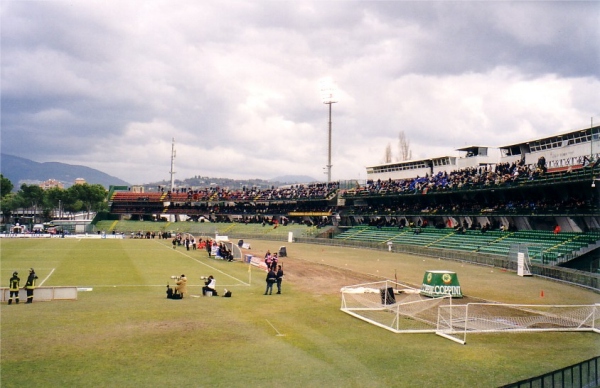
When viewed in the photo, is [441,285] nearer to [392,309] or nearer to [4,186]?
[392,309]

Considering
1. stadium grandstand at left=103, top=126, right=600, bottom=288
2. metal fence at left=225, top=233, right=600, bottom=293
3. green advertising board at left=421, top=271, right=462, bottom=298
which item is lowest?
metal fence at left=225, top=233, right=600, bottom=293

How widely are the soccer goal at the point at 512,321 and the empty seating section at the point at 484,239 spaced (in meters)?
21.4

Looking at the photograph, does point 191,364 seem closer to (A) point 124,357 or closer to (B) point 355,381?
(A) point 124,357

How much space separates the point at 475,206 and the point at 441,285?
1581 inches

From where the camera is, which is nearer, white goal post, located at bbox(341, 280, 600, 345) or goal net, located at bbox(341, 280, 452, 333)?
white goal post, located at bbox(341, 280, 600, 345)

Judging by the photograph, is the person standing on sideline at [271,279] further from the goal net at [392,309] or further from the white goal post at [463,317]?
the white goal post at [463,317]

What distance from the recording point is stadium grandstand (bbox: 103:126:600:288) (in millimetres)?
45688

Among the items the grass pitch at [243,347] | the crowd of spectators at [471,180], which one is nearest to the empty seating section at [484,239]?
the crowd of spectators at [471,180]

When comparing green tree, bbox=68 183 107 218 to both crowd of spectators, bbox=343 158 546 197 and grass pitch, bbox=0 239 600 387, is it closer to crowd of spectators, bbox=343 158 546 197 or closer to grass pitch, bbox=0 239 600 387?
crowd of spectators, bbox=343 158 546 197

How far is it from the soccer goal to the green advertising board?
3.71 meters

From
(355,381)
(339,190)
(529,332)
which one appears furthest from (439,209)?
(355,381)

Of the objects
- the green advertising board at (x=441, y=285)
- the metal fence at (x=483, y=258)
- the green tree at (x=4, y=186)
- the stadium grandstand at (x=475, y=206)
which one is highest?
the green tree at (x=4, y=186)

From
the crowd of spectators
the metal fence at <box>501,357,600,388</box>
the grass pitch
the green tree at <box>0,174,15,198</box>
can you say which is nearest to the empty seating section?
the crowd of spectators

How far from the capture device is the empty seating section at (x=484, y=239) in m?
41.9
